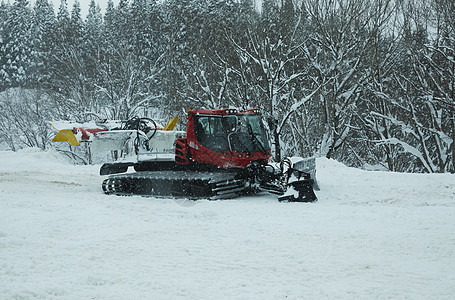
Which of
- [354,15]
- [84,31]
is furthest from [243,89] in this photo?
[84,31]

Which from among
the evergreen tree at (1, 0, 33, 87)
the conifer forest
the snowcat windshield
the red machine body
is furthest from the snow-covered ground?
the evergreen tree at (1, 0, 33, 87)

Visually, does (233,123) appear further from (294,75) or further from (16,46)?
(16,46)

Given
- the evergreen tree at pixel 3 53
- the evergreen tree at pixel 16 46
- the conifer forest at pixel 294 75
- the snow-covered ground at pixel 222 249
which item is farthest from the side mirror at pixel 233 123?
the evergreen tree at pixel 3 53

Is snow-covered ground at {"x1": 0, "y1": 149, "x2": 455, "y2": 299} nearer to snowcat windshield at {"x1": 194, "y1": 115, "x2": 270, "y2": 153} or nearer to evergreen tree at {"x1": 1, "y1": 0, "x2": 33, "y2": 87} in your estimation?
snowcat windshield at {"x1": 194, "y1": 115, "x2": 270, "y2": 153}

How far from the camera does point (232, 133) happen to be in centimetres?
1034

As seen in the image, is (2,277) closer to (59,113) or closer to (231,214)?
(231,214)

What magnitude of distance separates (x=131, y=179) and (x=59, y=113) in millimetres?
27169

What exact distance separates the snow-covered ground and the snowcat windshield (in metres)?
1.61

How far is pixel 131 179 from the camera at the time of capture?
35.9 feet

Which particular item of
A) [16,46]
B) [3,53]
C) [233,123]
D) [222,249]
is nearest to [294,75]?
[233,123]

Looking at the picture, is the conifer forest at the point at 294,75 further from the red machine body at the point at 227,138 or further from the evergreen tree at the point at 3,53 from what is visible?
the evergreen tree at the point at 3,53

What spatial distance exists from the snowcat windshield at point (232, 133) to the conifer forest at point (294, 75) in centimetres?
54

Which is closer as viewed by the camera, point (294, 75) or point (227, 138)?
point (227, 138)

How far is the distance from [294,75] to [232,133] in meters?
12.1
